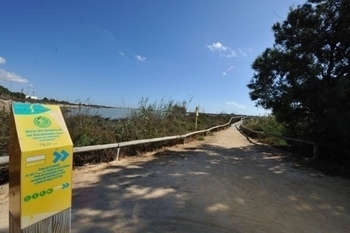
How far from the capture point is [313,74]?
7031mm

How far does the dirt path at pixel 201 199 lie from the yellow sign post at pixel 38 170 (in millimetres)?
1250

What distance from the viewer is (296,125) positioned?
964 cm

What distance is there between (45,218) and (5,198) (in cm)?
256

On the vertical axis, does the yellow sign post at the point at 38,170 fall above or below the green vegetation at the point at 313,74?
below

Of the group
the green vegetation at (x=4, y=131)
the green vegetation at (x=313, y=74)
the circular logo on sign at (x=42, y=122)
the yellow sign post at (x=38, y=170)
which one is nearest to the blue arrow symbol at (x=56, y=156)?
the yellow sign post at (x=38, y=170)

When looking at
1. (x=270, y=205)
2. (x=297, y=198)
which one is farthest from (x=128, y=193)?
(x=297, y=198)

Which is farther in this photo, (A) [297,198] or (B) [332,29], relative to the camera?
(B) [332,29]

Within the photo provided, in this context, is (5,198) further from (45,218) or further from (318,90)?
(318,90)

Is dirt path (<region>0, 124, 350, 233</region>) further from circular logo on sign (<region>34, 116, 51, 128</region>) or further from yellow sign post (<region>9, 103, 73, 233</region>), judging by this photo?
circular logo on sign (<region>34, 116, 51, 128</region>)

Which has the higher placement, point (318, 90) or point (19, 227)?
point (318, 90)

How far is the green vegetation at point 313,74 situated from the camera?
666 cm

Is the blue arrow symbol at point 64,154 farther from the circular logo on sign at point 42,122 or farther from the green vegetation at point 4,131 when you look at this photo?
the green vegetation at point 4,131

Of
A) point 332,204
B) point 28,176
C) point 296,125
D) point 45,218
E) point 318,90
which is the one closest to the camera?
point 28,176

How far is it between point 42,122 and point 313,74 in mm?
7641
